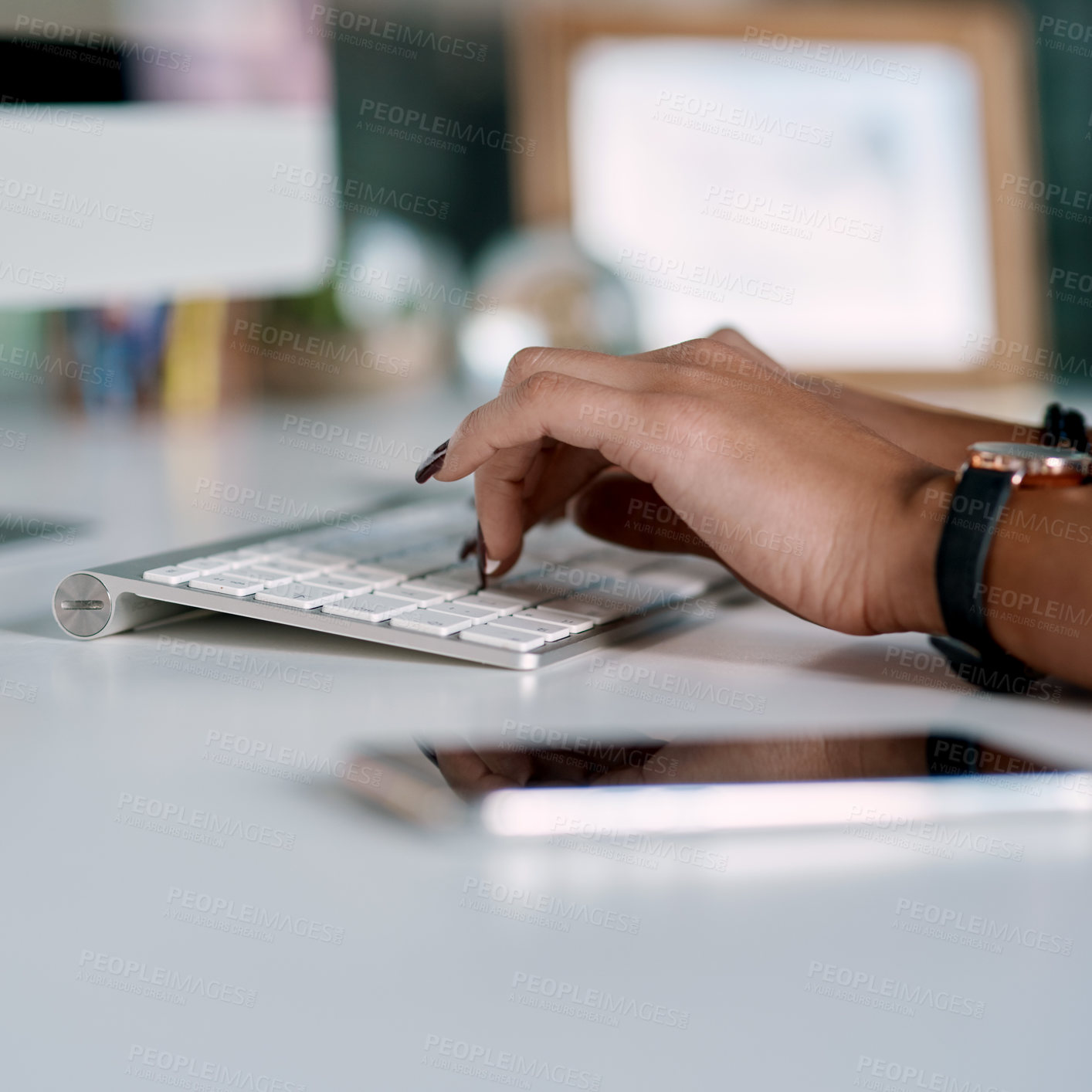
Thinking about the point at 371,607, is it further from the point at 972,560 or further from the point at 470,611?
Result: the point at 972,560

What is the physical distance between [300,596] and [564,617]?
125mm

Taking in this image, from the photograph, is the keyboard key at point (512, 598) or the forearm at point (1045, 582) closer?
the forearm at point (1045, 582)

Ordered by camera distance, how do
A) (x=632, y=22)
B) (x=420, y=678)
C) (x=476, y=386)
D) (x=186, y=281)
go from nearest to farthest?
1. (x=420, y=678)
2. (x=186, y=281)
3. (x=476, y=386)
4. (x=632, y=22)

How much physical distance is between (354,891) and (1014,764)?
0.23 meters

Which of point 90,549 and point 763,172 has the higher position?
point 763,172

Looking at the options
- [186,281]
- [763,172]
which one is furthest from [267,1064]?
[763,172]

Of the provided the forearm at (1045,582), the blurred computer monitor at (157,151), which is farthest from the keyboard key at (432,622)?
the blurred computer monitor at (157,151)

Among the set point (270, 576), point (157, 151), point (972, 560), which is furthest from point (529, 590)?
point (157, 151)

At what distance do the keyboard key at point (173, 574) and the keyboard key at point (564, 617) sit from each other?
16 centimetres

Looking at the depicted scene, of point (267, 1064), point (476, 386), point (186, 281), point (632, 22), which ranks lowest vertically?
point (267, 1064)

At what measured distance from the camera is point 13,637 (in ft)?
A: 2.09

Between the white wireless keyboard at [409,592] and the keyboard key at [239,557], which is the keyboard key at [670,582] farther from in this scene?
the keyboard key at [239,557]

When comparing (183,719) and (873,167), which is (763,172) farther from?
(183,719)

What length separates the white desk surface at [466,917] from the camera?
29 cm
